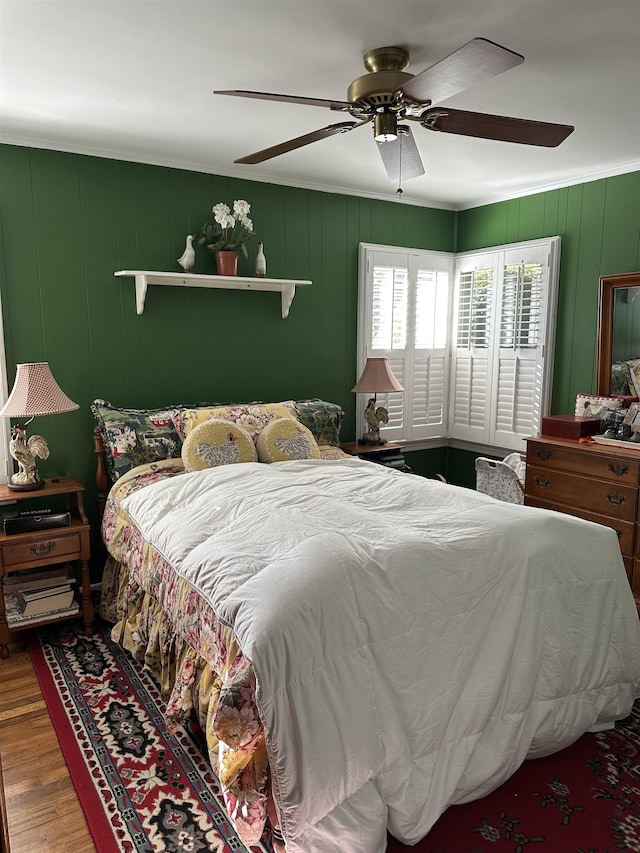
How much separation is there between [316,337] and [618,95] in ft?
7.82

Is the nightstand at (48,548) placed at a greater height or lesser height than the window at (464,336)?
lesser

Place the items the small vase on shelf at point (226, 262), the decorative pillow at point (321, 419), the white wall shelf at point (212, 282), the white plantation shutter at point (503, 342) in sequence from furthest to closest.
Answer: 1. the white plantation shutter at point (503, 342)
2. the decorative pillow at point (321, 419)
3. the small vase on shelf at point (226, 262)
4. the white wall shelf at point (212, 282)

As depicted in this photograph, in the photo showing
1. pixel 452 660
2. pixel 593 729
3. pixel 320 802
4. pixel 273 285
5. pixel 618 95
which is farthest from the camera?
pixel 273 285

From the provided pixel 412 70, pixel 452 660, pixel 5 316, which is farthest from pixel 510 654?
pixel 5 316

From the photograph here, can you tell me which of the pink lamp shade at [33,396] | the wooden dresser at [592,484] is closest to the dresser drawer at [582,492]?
the wooden dresser at [592,484]

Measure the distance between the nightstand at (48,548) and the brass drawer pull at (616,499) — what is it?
286 centimetres

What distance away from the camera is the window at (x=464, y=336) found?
441 centimetres

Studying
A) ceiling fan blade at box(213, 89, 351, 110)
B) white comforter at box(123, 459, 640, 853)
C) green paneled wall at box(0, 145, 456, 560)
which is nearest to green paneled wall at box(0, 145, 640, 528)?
green paneled wall at box(0, 145, 456, 560)

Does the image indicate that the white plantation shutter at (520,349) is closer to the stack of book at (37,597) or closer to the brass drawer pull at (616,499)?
the brass drawer pull at (616,499)

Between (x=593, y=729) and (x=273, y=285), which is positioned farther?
(x=273, y=285)

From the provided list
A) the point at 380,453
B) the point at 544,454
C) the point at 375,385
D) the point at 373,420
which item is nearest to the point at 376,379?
the point at 375,385

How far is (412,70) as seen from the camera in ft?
7.95

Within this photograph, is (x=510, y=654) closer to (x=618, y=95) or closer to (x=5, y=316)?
(x=618, y=95)

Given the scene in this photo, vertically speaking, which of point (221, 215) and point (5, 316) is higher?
point (221, 215)
